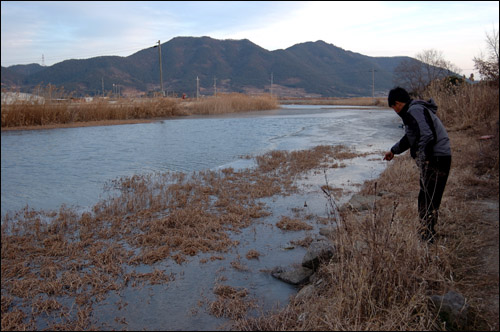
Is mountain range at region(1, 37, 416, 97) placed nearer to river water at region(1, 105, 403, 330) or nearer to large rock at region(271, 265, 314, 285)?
river water at region(1, 105, 403, 330)

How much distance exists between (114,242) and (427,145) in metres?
→ 3.90

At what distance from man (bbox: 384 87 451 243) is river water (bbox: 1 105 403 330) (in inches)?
62.8

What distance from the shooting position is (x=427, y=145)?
14.6 feet

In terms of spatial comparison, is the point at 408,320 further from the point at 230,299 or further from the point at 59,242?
the point at 59,242

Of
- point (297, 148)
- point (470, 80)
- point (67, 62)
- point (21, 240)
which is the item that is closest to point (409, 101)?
point (21, 240)

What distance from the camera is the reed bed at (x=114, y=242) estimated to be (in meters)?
3.84

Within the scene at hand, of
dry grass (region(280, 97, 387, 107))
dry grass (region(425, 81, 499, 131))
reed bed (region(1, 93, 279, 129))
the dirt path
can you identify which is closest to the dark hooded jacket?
the dirt path

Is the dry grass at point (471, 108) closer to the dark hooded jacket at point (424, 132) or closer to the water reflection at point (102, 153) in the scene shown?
the water reflection at point (102, 153)

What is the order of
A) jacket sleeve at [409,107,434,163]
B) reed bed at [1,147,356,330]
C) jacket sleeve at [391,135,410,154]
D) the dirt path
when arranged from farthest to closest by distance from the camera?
1. jacket sleeve at [391,135,410,154]
2. jacket sleeve at [409,107,434,163]
3. reed bed at [1,147,356,330]
4. the dirt path

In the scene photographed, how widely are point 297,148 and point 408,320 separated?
11644 millimetres

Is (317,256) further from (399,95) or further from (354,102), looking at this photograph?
(354,102)

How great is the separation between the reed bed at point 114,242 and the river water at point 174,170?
0.21 metres

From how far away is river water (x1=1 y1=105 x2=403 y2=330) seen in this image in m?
3.93

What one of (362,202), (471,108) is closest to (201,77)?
(471,108)
